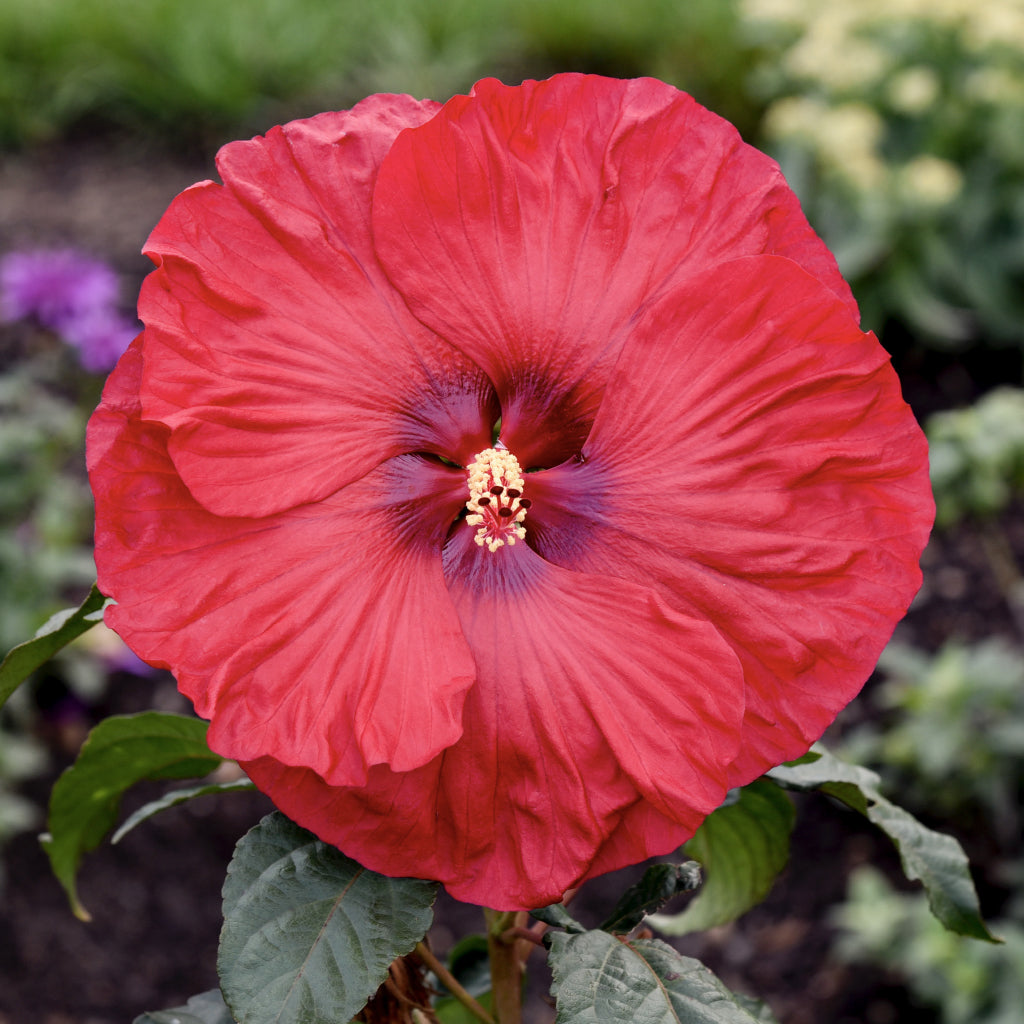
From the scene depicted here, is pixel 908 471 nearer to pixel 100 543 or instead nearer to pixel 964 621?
pixel 100 543

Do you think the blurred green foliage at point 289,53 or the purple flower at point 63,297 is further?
the blurred green foliage at point 289,53

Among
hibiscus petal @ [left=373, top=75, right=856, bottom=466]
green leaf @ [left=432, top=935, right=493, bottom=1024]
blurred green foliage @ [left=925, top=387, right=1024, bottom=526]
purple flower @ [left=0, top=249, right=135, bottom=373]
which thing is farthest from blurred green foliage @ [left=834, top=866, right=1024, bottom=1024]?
purple flower @ [left=0, top=249, right=135, bottom=373]

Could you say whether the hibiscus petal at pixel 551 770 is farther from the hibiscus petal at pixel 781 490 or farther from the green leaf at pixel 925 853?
the green leaf at pixel 925 853

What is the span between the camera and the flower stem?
934 mm

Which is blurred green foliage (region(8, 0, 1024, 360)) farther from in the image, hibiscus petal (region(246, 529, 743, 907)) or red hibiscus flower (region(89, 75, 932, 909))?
hibiscus petal (region(246, 529, 743, 907))

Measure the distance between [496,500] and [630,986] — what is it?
1.12 ft

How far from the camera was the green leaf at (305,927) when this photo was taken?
2.45 ft

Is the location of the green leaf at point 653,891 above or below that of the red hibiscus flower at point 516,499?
below

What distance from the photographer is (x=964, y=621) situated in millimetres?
Result: 3502

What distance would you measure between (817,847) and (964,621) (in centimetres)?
92

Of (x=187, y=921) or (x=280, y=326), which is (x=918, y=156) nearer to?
(x=187, y=921)

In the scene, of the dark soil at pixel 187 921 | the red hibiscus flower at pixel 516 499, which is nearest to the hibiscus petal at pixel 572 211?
the red hibiscus flower at pixel 516 499

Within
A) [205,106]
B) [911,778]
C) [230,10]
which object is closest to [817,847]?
[911,778]

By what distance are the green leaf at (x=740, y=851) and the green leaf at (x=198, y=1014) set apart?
430mm
